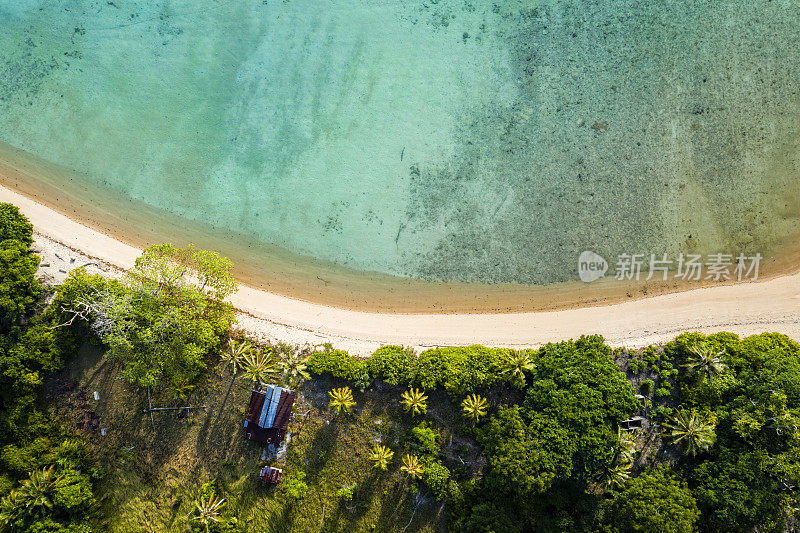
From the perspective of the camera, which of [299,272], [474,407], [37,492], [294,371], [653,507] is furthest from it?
[299,272]

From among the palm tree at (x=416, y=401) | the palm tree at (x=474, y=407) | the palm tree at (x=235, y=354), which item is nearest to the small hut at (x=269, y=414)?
the palm tree at (x=235, y=354)

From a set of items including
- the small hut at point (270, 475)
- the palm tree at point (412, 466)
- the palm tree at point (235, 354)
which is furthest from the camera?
Answer: the palm tree at point (235, 354)

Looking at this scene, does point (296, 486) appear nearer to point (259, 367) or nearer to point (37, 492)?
point (259, 367)

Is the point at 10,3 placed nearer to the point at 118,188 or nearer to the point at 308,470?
the point at 118,188

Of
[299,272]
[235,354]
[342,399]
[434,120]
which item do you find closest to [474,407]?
[342,399]

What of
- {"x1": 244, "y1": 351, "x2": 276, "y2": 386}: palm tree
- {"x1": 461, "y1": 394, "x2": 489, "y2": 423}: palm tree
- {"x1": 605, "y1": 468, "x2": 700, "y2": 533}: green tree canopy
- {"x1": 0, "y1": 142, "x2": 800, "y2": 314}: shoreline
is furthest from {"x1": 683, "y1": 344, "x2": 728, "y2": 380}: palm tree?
{"x1": 244, "y1": 351, "x2": 276, "y2": 386}: palm tree

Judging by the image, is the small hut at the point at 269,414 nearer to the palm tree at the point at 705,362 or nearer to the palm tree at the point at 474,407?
the palm tree at the point at 474,407
